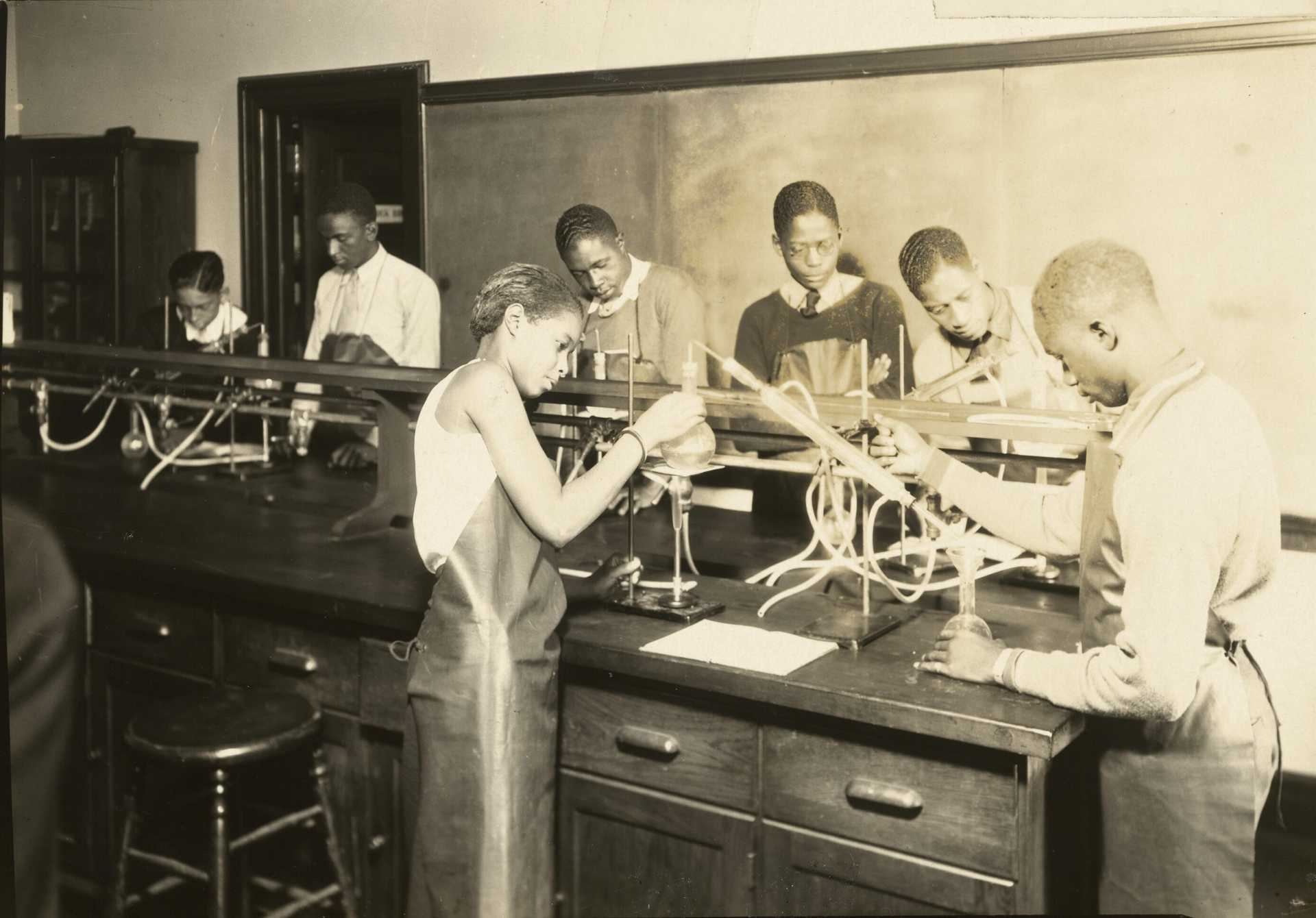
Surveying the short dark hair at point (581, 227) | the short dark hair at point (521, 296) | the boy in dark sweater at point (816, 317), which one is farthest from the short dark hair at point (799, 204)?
the short dark hair at point (521, 296)

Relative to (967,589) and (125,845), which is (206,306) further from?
(967,589)

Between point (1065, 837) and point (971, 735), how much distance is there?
1.37 feet

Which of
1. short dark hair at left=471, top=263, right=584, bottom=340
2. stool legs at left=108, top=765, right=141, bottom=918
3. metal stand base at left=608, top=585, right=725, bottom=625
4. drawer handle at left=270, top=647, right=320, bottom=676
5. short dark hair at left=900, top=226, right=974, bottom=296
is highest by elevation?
short dark hair at left=900, top=226, right=974, bottom=296

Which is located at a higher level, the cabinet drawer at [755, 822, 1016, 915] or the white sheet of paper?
the white sheet of paper

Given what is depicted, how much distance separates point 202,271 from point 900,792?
326 cm

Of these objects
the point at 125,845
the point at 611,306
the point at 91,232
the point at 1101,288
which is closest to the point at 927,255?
the point at 611,306

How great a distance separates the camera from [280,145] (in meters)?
3.86

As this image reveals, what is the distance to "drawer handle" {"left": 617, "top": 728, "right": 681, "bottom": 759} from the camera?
83.4 inches

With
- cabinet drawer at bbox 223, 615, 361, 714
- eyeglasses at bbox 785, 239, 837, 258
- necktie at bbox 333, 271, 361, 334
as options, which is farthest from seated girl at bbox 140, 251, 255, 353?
eyeglasses at bbox 785, 239, 837, 258

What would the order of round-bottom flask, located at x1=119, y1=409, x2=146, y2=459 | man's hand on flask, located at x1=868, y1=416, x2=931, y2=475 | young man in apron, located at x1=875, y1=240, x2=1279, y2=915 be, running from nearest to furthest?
young man in apron, located at x1=875, y1=240, x2=1279, y2=915 → man's hand on flask, located at x1=868, y1=416, x2=931, y2=475 → round-bottom flask, located at x1=119, y1=409, x2=146, y2=459

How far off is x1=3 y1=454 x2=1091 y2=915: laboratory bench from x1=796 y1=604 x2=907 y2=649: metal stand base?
23 millimetres

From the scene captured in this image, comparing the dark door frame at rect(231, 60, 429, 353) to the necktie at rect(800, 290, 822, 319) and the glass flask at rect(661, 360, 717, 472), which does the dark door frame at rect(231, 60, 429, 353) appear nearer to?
the necktie at rect(800, 290, 822, 319)

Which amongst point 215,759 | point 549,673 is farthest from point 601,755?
point 215,759

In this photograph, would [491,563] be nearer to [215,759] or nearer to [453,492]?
[453,492]
